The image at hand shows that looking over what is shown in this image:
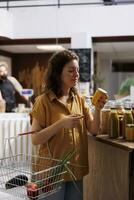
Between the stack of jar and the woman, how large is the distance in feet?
0.54

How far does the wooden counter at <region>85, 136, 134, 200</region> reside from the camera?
1.82 meters

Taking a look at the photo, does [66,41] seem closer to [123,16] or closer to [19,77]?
[123,16]

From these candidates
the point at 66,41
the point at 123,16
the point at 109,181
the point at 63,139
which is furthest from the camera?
the point at 66,41

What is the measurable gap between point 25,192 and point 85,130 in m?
0.57

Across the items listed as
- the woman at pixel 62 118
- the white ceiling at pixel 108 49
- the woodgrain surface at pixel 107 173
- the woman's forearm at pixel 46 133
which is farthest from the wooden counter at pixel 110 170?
the white ceiling at pixel 108 49

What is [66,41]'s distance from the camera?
25.4 ft

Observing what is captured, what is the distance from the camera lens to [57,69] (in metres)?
1.83

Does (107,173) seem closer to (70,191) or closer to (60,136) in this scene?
(70,191)

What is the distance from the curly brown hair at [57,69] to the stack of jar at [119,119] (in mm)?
353

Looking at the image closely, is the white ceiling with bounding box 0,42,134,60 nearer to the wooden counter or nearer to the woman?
the wooden counter

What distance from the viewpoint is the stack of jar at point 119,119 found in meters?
1.95

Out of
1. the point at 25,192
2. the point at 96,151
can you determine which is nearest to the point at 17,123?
the point at 96,151

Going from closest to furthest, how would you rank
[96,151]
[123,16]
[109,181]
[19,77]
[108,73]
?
[109,181] < [96,151] < [123,16] < [19,77] < [108,73]

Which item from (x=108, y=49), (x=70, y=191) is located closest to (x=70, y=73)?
(x=70, y=191)
